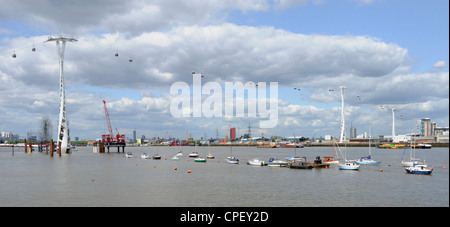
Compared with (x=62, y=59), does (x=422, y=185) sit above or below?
below

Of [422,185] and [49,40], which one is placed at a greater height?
[49,40]

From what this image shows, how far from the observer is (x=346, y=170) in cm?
9406

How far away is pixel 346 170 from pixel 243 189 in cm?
4467

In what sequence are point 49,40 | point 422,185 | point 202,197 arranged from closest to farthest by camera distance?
point 202,197
point 422,185
point 49,40
